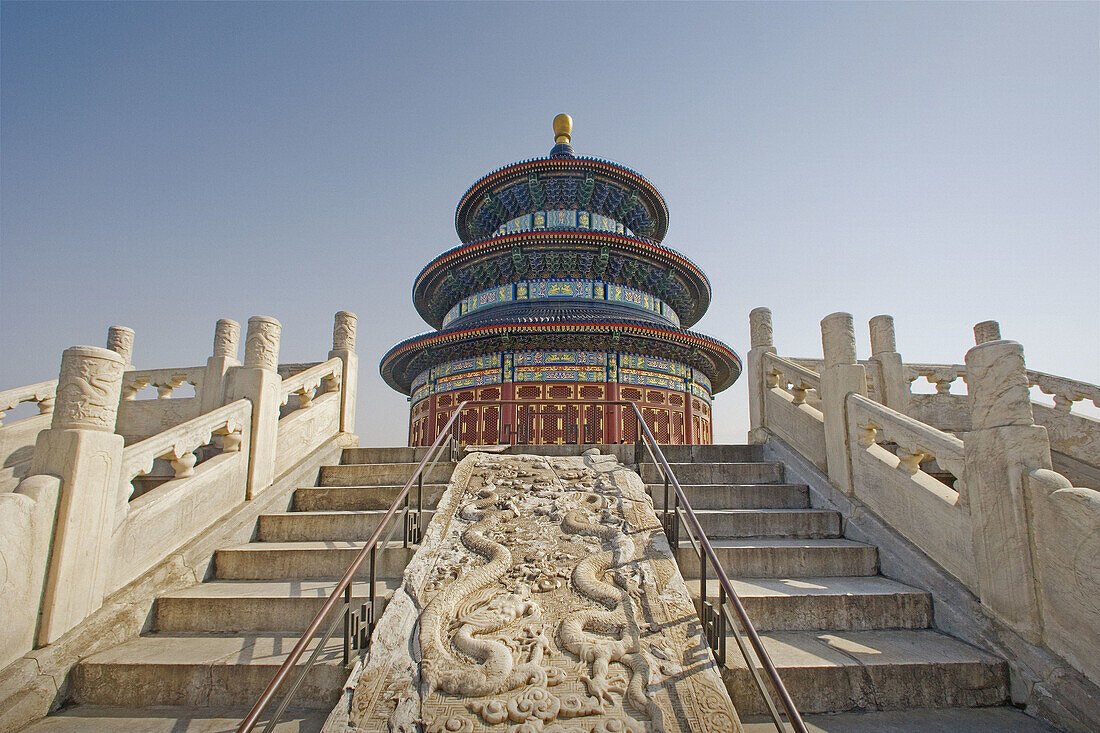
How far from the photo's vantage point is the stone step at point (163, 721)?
3840 millimetres

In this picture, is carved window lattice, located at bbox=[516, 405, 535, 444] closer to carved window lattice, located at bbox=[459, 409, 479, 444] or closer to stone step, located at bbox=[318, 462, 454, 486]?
carved window lattice, located at bbox=[459, 409, 479, 444]

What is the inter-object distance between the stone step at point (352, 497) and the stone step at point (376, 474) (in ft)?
0.76

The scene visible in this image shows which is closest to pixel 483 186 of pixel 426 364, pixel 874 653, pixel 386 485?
pixel 426 364

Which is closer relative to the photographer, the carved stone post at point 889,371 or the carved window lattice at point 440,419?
the carved stone post at point 889,371

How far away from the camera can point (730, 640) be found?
4.48 metres

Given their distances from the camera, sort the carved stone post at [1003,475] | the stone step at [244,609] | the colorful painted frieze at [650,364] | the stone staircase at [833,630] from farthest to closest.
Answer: the colorful painted frieze at [650,364]
the stone step at [244,609]
the carved stone post at [1003,475]
the stone staircase at [833,630]

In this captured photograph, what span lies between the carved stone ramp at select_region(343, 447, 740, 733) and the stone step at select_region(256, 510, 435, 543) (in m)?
0.90

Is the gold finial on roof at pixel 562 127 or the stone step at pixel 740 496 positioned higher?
the gold finial on roof at pixel 562 127

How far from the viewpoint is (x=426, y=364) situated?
688 inches

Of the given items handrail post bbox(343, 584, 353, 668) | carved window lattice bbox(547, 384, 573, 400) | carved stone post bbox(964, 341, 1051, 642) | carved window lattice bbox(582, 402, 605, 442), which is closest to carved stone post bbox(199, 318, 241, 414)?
handrail post bbox(343, 584, 353, 668)

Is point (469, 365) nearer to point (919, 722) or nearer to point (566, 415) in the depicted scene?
point (566, 415)

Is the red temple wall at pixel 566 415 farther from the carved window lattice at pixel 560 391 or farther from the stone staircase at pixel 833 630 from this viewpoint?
the stone staircase at pixel 833 630

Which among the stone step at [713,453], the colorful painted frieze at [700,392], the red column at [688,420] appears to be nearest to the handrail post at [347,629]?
the stone step at [713,453]

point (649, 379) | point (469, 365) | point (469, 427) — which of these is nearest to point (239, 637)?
point (469, 427)
